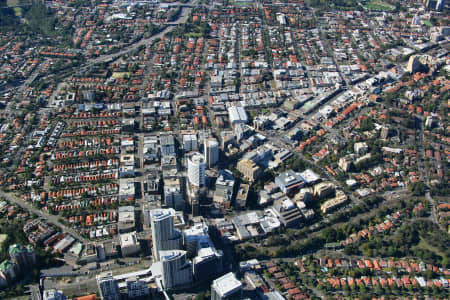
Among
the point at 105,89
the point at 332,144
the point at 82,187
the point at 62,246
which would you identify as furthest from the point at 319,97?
the point at 62,246

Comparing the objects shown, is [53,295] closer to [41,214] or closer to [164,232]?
[164,232]

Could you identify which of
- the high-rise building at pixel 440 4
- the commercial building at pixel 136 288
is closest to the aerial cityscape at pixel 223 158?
the commercial building at pixel 136 288

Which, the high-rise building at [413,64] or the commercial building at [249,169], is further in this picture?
the high-rise building at [413,64]

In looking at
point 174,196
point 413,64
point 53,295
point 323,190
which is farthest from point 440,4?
point 53,295

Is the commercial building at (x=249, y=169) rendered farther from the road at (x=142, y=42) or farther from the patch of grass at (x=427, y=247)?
the road at (x=142, y=42)

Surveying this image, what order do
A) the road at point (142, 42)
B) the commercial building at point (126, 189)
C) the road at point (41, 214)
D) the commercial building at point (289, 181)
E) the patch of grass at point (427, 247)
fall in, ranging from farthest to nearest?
1. the road at point (142, 42)
2. the commercial building at point (289, 181)
3. the commercial building at point (126, 189)
4. the road at point (41, 214)
5. the patch of grass at point (427, 247)

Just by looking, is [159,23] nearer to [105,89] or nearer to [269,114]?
[105,89]
